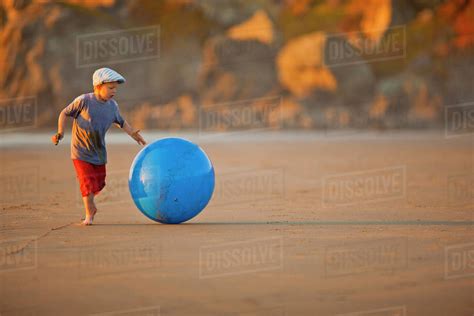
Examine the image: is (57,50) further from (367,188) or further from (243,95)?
(367,188)

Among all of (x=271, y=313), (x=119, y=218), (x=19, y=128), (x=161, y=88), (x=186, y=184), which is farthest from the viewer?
(x=161, y=88)

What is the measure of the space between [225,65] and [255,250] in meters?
40.5

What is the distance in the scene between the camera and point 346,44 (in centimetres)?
4900

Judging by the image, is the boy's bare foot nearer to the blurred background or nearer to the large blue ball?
the large blue ball

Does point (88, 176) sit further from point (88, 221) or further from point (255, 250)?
point (255, 250)

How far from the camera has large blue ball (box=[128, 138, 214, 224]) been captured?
1013 centimetres

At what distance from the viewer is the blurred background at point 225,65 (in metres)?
46.1

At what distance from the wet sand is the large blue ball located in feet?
0.94

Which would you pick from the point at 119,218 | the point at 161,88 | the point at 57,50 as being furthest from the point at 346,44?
the point at 119,218

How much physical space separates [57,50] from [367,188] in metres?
36.8

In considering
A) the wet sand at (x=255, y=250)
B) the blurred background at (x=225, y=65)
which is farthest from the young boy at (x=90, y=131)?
the blurred background at (x=225, y=65)

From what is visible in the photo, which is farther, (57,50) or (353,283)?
(57,50)

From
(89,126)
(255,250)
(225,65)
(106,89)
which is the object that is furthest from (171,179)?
(225,65)

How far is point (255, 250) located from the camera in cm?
878
